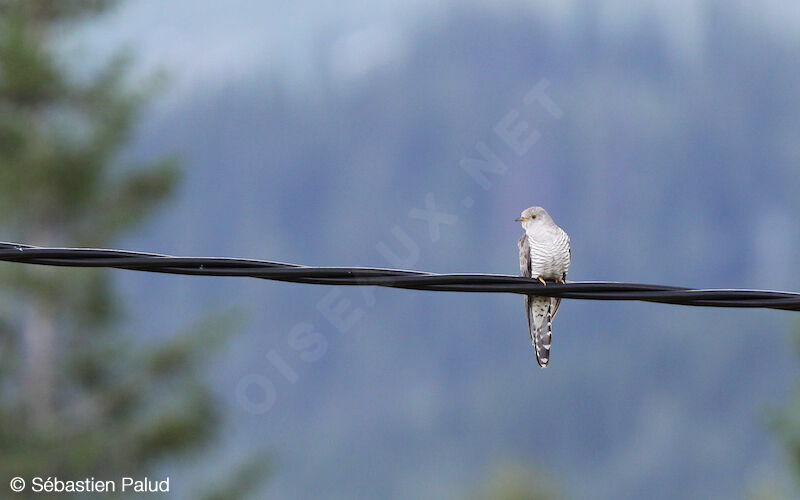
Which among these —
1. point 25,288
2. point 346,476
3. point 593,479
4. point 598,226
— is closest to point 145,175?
point 25,288

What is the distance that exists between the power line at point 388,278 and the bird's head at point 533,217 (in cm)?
267

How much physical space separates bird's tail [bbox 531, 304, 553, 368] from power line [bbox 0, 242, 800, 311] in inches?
89.7

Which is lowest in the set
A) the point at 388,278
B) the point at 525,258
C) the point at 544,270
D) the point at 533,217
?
the point at 388,278

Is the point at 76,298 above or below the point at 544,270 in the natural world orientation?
above

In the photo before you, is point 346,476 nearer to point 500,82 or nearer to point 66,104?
point 500,82

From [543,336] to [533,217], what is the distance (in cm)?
77

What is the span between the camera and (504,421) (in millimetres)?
143625

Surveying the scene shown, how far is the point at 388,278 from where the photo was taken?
3.25 metres

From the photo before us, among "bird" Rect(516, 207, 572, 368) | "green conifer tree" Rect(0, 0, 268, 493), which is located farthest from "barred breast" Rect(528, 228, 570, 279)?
"green conifer tree" Rect(0, 0, 268, 493)

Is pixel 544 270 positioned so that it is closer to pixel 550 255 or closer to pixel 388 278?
pixel 550 255

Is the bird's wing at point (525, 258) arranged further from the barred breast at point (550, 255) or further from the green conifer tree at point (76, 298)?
the green conifer tree at point (76, 298)

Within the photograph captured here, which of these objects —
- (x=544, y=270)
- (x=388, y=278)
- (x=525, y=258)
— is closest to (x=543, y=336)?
(x=544, y=270)

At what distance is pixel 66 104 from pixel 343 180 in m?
169

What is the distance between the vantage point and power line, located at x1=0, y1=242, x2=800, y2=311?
3.19m
